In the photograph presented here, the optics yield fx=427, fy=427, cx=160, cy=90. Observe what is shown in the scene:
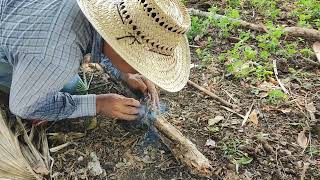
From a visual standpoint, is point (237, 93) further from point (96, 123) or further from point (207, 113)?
point (96, 123)

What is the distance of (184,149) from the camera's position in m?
2.07

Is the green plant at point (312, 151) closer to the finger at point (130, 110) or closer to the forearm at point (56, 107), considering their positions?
the finger at point (130, 110)

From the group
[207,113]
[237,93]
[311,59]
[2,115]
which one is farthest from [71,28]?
[311,59]

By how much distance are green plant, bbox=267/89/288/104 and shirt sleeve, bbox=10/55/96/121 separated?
1221 millimetres

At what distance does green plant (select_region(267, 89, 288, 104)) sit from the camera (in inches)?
99.8

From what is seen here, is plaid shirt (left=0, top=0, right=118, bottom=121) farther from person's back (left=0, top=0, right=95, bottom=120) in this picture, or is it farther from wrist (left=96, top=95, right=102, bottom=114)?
wrist (left=96, top=95, right=102, bottom=114)

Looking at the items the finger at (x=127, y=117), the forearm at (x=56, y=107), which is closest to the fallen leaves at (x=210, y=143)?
the finger at (x=127, y=117)

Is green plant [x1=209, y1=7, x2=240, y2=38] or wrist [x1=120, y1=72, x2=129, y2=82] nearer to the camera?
wrist [x1=120, y1=72, x2=129, y2=82]

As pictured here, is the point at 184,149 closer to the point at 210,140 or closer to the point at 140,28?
the point at 210,140

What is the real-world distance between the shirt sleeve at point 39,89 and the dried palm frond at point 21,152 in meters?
0.21

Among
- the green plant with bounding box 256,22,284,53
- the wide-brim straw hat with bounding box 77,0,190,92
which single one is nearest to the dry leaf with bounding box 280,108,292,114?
the green plant with bounding box 256,22,284,53

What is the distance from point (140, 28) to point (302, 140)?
3.90ft

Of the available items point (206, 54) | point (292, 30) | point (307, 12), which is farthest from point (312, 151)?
point (307, 12)

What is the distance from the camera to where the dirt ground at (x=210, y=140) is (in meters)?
2.09
